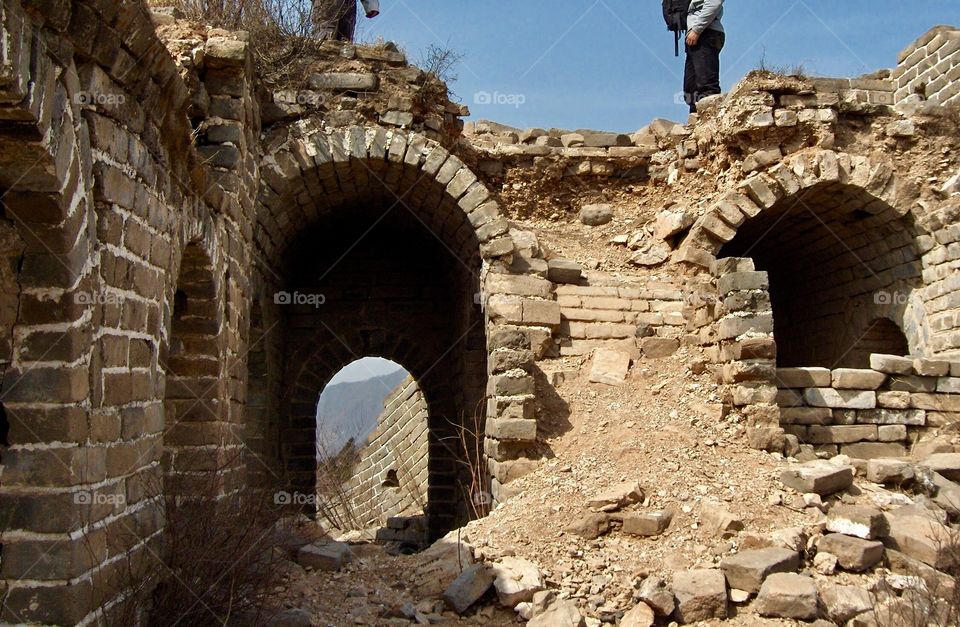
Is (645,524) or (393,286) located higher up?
(393,286)

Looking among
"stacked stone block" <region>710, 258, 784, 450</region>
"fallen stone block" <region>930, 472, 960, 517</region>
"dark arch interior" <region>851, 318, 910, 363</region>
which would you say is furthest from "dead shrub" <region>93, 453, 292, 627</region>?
"dark arch interior" <region>851, 318, 910, 363</region>

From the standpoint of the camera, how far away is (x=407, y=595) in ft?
16.2

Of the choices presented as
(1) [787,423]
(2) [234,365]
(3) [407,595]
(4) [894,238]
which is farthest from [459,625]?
(4) [894,238]

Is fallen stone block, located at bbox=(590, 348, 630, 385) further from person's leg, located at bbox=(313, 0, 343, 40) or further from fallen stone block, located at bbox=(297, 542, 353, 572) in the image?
person's leg, located at bbox=(313, 0, 343, 40)

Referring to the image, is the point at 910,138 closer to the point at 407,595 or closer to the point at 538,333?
the point at 538,333

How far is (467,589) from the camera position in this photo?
4.71 m

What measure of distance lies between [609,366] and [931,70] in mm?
5464

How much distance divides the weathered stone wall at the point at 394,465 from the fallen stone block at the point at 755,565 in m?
6.45

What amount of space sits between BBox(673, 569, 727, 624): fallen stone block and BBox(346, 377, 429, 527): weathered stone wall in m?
6.55

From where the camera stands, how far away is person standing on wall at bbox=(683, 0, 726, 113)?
9930 millimetres

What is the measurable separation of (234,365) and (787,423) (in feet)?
15.4

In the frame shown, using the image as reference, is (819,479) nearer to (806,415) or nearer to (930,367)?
(806,415)

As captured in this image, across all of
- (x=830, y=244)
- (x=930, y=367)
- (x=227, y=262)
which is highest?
(x=830, y=244)

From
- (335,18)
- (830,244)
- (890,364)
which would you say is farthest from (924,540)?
(335,18)
